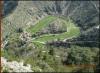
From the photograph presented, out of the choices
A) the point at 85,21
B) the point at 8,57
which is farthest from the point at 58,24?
the point at 8,57

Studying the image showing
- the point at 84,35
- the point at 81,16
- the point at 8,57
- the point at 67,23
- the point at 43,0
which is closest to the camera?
the point at 8,57

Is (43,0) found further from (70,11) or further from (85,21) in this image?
(85,21)

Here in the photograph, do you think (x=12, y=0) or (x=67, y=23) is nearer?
(x=67, y=23)

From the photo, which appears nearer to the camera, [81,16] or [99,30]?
[99,30]

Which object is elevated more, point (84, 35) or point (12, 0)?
point (12, 0)

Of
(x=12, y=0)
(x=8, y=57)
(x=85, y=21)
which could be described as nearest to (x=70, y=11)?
(x=85, y=21)

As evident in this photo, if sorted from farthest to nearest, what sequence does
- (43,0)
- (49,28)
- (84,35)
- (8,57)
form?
(43,0)
(49,28)
(84,35)
(8,57)

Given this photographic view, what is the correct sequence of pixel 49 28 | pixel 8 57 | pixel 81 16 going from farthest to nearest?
pixel 81 16 < pixel 49 28 < pixel 8 57

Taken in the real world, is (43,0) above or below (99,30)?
above

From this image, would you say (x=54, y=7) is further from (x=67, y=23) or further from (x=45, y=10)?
(x=67, y=23)
